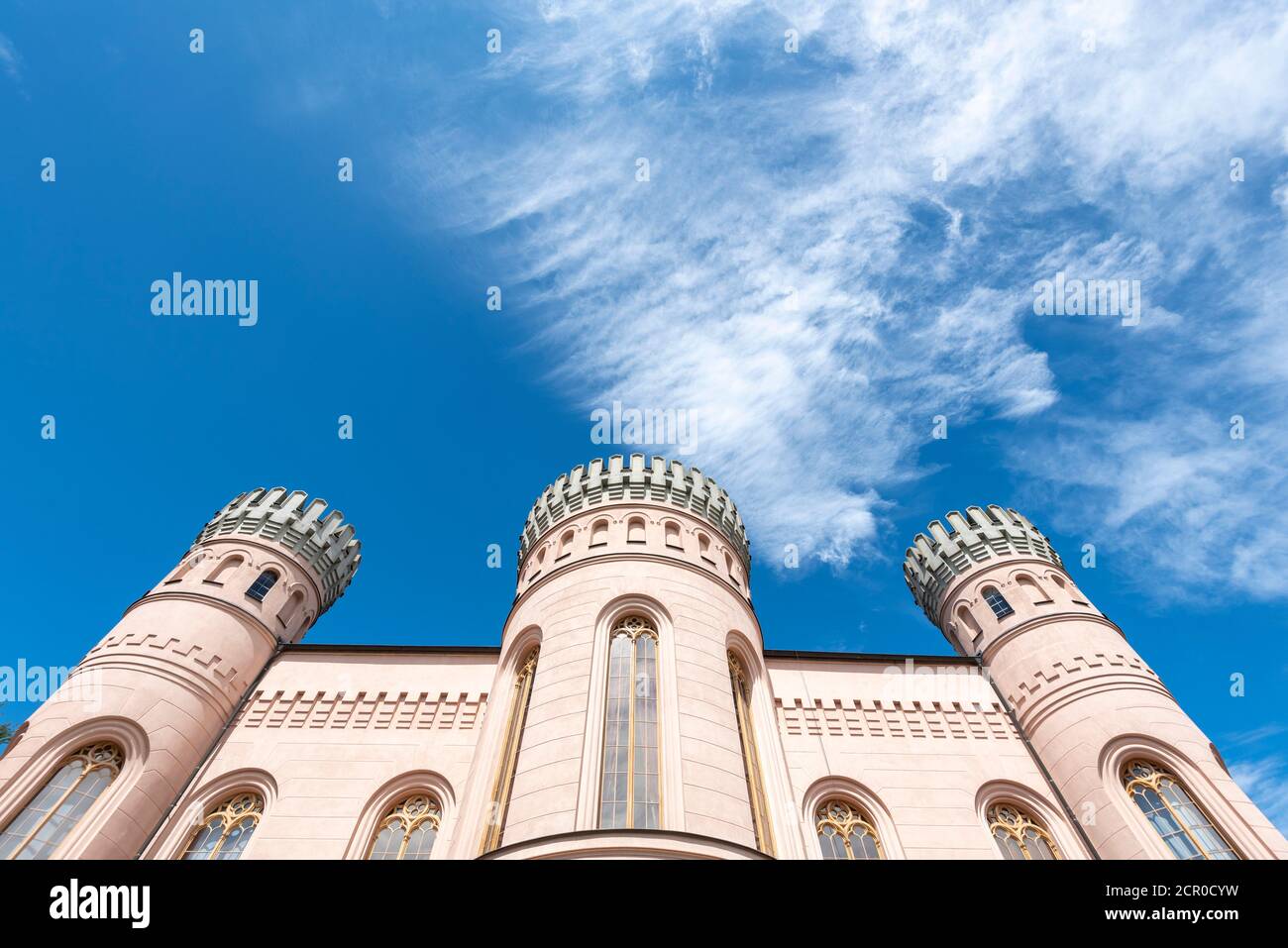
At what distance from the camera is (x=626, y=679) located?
19516 mm

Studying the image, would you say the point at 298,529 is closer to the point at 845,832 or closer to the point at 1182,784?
the point at 845,832

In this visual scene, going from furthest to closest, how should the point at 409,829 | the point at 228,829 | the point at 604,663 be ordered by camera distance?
the point at 409,829, the point at 228,829, the point at 604,663

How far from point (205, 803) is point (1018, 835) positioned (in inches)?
940

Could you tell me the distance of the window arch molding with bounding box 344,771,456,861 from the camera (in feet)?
65.4

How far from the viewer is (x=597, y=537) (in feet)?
80.2

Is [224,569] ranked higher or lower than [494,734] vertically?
higher

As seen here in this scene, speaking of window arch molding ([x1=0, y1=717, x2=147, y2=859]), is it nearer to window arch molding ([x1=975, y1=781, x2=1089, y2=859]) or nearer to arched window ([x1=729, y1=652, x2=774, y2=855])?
arched window ([x1=729, y1=652, x2=774, y2=855])

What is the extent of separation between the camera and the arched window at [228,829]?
20.1 metres

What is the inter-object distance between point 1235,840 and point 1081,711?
15.4ft

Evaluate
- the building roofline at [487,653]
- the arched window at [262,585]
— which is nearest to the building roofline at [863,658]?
the building roofline at [487,653]

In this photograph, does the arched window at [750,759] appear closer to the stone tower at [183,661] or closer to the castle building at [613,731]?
the castle building at [613,731]

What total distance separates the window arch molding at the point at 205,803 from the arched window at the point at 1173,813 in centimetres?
2497

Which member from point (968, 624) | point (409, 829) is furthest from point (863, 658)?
point (409, 829)
